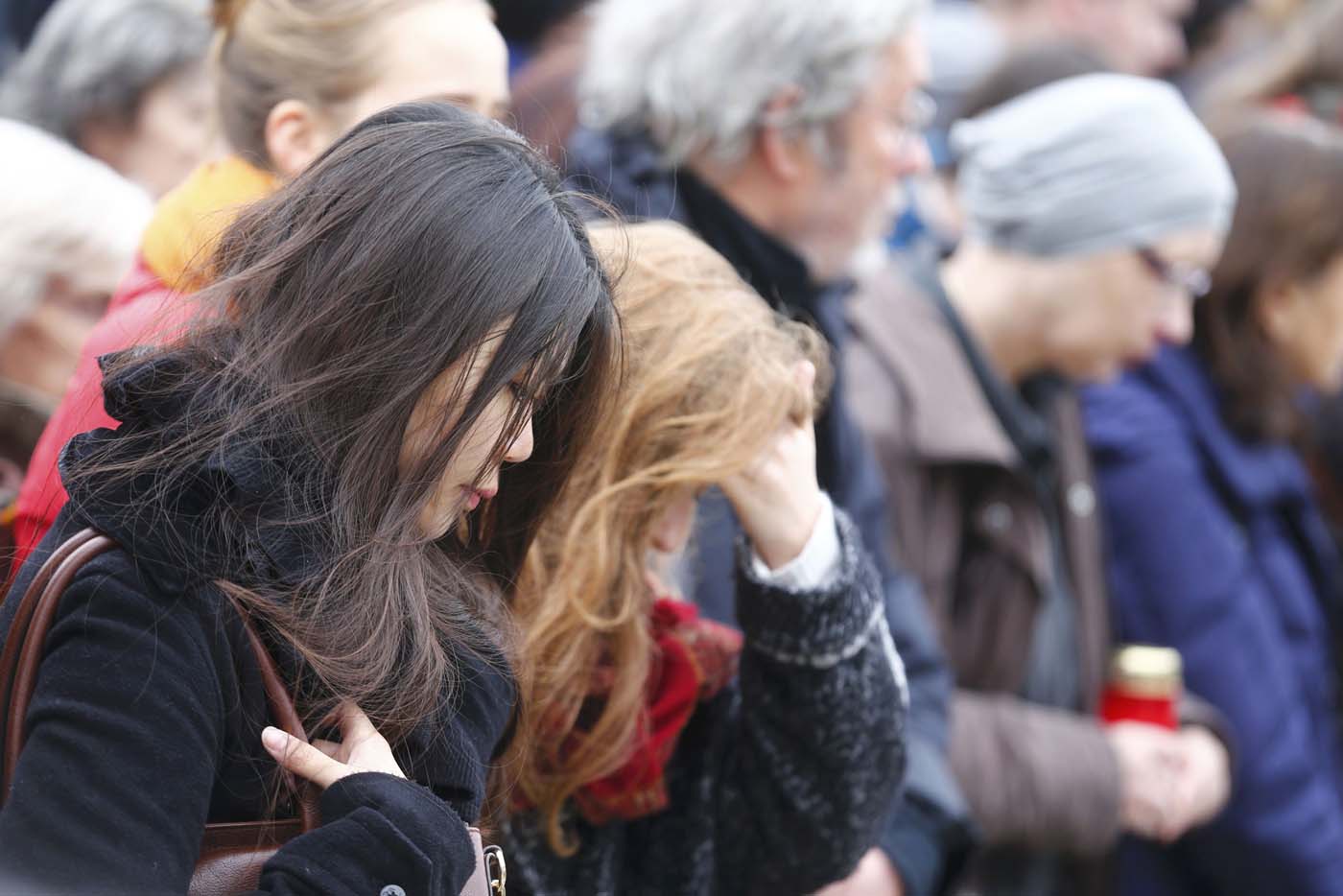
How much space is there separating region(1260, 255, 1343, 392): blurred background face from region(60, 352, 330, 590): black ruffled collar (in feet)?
10.5

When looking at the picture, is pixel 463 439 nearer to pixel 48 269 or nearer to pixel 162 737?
pixel 162 737

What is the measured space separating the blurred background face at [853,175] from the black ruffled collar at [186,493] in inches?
65.5

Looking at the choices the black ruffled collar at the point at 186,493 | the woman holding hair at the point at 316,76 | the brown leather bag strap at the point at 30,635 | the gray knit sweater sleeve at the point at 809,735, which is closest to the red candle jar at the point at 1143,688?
the gray knit sweater sleeve at the point at 809,735

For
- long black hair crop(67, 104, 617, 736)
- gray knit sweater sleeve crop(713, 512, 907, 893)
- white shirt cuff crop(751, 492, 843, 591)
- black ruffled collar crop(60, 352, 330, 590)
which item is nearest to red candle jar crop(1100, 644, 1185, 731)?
gray knit sweater sleeve crop(713, 512, 907, 893)

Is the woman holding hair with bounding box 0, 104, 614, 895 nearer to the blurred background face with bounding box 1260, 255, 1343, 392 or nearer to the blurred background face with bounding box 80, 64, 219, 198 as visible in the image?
the blurred background face with bounding box 80, 64, 219, 198

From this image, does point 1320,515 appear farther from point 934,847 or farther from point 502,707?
point 502,707

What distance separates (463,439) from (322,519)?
0.15 metres

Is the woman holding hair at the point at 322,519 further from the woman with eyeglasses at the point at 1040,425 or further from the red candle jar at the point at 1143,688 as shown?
the red candle jar at the point at 1143,688

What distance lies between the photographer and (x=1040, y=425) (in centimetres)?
377

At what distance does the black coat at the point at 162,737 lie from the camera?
1.39 metres

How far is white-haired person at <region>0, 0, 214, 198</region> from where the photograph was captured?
10.2 feet

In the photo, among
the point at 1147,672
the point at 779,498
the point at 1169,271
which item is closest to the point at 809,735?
the point at 779,498

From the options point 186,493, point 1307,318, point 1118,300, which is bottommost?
point 1307,318

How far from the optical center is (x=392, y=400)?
5.17ft
